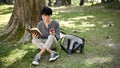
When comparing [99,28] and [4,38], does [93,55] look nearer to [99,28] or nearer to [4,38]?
[4,38]

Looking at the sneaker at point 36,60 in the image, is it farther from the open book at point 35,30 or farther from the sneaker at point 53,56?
the open book at point 35,30

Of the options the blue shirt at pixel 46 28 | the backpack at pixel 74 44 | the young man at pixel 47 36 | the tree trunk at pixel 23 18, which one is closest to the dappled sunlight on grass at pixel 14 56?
the young man at pixel 47 36

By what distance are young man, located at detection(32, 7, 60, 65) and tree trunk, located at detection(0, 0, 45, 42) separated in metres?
1.56

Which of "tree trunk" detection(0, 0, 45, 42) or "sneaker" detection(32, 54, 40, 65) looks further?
"tree trunk" detection(0, 0, 45, 42)

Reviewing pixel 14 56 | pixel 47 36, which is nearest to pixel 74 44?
pixel 47 36

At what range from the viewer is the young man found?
691cm

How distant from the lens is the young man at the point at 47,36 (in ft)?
22.7

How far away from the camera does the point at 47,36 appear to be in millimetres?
7328

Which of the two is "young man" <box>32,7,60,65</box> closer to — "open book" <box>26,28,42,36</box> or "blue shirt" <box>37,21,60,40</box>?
"blue shirt" <box>37,21,60,40</box>

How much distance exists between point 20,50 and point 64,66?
1.91 metres

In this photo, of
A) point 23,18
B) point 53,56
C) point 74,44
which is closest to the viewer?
point 53,56

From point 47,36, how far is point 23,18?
194 cm

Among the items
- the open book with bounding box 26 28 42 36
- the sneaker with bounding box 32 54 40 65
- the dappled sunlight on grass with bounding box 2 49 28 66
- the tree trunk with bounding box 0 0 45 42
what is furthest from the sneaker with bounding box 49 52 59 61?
the tree trunk with bounding box 0 0 45 42

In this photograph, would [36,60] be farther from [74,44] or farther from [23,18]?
[23,18]
